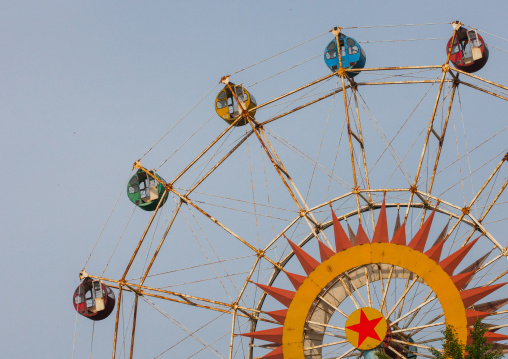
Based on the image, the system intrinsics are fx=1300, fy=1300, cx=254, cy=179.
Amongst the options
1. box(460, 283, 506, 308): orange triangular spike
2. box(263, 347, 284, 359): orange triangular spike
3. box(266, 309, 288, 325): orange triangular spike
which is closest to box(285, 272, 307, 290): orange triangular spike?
box(266, 309, 288, 325): orange triangular spike

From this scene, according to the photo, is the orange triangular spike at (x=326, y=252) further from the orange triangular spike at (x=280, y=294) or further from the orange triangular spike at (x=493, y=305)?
the orange triangular spike at (x=493, y=305)

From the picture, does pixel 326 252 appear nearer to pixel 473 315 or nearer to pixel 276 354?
pixel 276 354

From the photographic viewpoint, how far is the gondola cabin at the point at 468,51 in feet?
150

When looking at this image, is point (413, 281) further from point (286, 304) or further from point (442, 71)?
point (442, 71)

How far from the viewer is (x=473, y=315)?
3959 cm

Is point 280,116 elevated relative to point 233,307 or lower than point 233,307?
elevated

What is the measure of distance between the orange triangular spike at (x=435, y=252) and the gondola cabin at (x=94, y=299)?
42.3ft

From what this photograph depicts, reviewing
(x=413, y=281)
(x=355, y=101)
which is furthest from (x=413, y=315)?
(x=355, y=101)

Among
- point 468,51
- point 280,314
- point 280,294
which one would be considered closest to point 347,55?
point 468,51

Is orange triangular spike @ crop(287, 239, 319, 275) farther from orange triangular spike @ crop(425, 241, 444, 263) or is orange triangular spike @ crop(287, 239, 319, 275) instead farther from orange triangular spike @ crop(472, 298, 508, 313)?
orange triangular spike @ crop(472, 298, 508, 313)

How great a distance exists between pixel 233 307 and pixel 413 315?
6.35m

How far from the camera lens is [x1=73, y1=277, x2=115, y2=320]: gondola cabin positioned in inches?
1868

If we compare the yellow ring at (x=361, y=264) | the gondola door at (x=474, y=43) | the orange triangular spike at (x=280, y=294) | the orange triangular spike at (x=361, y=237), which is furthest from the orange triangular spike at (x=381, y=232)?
the gondola door at (x=474, y=43)

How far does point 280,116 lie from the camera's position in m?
46.4
